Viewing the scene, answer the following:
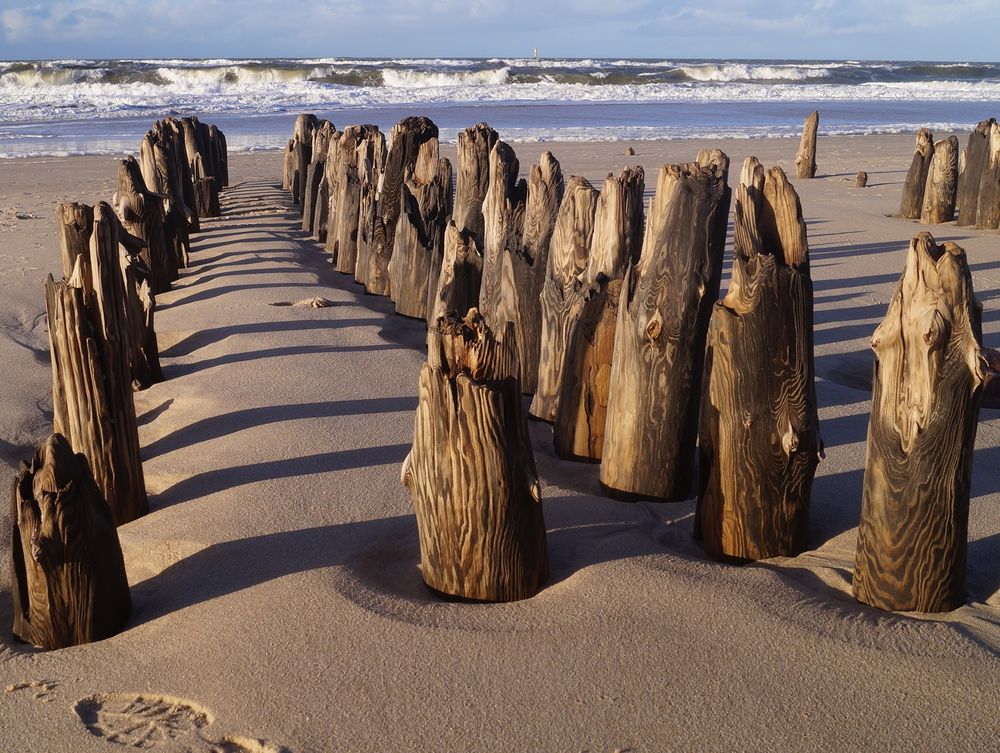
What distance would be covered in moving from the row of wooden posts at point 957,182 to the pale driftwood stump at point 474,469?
8247mm

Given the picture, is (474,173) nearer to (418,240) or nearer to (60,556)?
(418,240)

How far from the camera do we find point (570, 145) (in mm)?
19000

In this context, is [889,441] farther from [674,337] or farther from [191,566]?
[191,566]

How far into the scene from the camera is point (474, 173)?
5828 millimetres

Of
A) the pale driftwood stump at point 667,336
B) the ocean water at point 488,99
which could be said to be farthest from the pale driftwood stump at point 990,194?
the ocean water at point 488,99

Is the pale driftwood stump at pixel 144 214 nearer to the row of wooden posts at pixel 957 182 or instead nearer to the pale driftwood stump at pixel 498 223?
the pale driftwood stump at pixel 498 223

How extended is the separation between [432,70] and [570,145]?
101 feet

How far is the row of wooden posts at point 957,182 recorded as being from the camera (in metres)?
9.28

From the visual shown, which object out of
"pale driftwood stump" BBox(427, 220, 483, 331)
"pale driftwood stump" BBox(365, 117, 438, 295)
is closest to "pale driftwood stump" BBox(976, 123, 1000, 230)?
"pale driftwood stump" BBox(365, 117, 438, 295)

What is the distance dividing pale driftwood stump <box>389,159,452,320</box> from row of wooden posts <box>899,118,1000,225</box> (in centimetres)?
576

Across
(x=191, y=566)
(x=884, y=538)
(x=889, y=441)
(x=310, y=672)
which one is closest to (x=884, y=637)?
(x=884, y=538)

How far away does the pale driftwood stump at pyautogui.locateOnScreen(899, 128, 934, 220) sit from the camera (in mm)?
10102

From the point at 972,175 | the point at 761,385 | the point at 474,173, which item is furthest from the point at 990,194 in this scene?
the point at 761,385

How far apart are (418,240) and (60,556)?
3.97m
